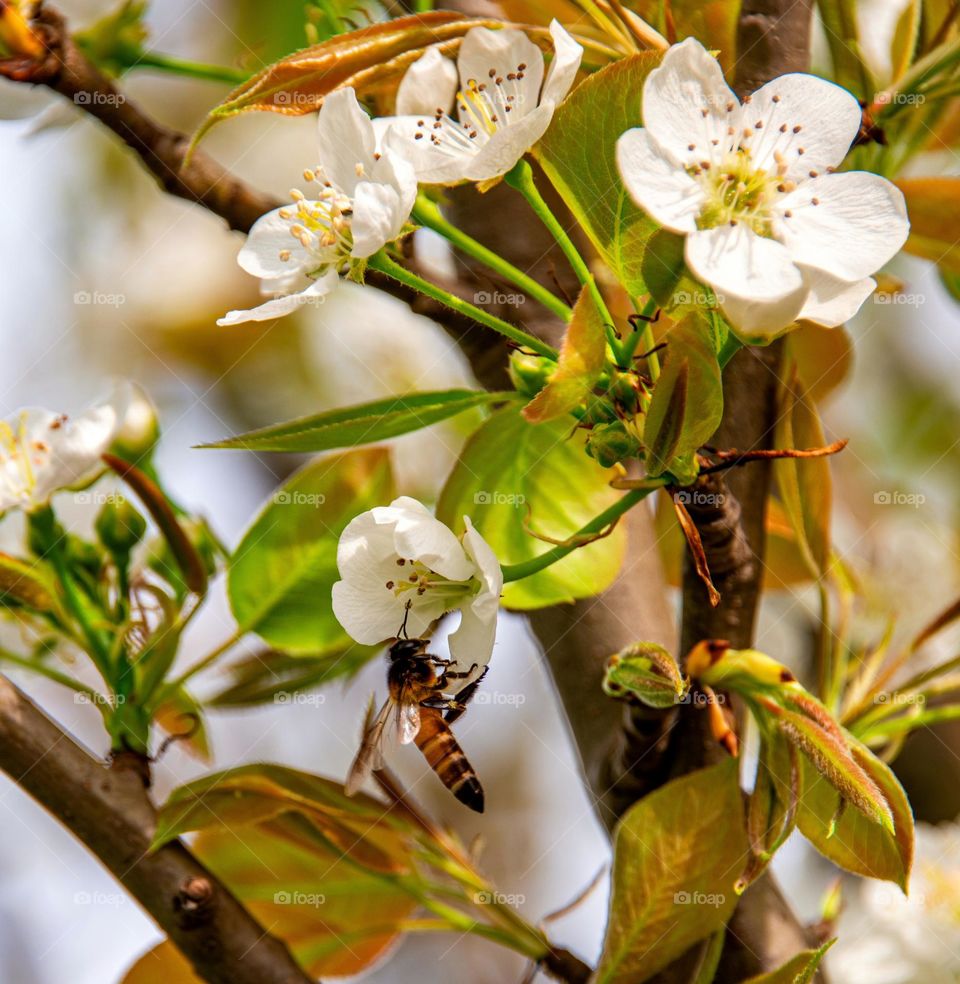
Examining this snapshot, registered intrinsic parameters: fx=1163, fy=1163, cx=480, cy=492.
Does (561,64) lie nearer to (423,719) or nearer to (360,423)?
(360,423)

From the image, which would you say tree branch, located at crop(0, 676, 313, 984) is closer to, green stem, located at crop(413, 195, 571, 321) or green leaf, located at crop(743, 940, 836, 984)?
green leaf, located at crop(743, 940, 836, 984)

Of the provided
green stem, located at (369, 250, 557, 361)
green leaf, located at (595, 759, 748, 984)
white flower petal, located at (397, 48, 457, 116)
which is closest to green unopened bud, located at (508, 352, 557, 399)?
green stem, located at (369, 250, 557, 361)

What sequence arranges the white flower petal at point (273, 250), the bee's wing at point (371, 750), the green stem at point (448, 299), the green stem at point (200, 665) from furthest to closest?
1. the green stem at point (200, 665)
2. the bee's wing at point (371, 750)
3. the white flower petal at point (273, 250)
4. the green stem at point (448, 299)

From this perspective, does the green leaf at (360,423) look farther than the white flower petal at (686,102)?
Yes

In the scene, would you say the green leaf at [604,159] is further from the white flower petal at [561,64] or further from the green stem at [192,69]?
the green stem at [192,69]

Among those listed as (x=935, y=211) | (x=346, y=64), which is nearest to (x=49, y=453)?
(x=346, y=64)

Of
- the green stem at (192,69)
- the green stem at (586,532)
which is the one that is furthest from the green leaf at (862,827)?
the green stem at (192,69)

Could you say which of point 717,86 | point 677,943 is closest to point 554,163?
point 717,86

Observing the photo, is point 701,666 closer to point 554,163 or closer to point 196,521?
point 554,163
